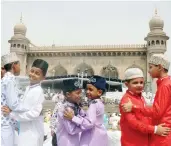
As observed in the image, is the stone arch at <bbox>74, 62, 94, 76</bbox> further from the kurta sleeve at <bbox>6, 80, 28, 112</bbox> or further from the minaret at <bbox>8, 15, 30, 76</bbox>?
the kurta sleeve at <bbox>6, 80, 28, 112</bbox>

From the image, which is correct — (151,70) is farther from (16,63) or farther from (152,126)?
(16,63)

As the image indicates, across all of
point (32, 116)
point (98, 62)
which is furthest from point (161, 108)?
point (98, 62)

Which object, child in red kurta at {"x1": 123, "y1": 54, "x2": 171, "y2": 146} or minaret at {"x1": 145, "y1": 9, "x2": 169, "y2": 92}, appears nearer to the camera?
child in red kurta at {"x1": 123, "y1": 54, "x2": 171, "y2": 146}

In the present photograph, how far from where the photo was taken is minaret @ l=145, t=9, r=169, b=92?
89.2 ft

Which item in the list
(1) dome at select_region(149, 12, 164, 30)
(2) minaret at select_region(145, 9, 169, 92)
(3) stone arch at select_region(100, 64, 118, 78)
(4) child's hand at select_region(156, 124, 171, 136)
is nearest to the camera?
(4) child's hand at select_region(156, 124, 171, 136)

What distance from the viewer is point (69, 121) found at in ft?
8.63

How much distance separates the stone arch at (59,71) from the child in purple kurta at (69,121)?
2691 centimetres

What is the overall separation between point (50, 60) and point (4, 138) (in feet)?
89.0

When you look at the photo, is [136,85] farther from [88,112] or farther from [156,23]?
[156,23]

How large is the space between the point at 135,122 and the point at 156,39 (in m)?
25.9

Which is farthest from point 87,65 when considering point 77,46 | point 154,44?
point 154,44

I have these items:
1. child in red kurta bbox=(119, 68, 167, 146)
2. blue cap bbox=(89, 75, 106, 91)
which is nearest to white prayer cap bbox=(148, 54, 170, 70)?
child in red kurta bbox=(119, 68, 167, 146)

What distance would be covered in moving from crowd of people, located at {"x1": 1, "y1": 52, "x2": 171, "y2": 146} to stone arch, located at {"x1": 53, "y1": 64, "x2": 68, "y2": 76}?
26.7 metres

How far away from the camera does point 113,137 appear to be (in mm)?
4109
